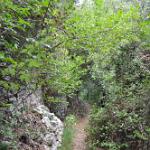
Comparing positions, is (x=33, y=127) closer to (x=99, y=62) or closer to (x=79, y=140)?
(x=79, y=140)

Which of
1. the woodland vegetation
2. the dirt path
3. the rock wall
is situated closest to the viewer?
the woodland vegetation

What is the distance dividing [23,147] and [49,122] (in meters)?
1.54

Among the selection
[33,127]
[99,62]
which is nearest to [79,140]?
[99,62]

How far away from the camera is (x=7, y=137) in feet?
14.7

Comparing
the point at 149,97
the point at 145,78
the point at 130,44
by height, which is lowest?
the point at 149,97

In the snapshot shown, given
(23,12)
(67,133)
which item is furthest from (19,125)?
(67,133)

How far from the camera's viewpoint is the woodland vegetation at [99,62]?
3.94m

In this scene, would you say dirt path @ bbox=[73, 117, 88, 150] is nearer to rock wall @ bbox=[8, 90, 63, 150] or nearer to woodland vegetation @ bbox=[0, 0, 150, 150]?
woodland vegetation @ bbox=[0, 0, 150, 150]

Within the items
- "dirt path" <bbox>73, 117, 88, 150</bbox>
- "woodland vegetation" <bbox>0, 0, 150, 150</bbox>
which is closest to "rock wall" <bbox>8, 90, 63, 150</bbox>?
"woodland vegetation" <bbox>0, 0, 150, 150</bbox>

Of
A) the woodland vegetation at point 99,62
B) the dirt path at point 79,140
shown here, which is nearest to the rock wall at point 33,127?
the woodland vegetation at point 99,62

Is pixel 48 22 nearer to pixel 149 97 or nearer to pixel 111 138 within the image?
pixel 149 97

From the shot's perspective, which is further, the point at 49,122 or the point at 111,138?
the point at 111,138

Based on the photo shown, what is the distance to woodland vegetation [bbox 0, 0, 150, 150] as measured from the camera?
3.94 m

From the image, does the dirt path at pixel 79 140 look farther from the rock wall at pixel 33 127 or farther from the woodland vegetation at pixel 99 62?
the rock wall at pixel 33 127
